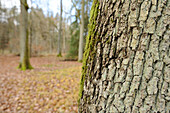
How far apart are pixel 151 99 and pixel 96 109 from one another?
1.52 feet

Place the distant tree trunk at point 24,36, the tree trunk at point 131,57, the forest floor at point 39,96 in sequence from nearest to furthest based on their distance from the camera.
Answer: the tree trunk at point 131,57 → the forest floor at point 39,96 → the distant tree trunk at point 24,36

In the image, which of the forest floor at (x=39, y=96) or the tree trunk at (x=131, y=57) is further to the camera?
the forest floor at (x=39, y=96)

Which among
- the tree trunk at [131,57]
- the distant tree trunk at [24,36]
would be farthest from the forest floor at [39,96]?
the tree trunk at [131,57]

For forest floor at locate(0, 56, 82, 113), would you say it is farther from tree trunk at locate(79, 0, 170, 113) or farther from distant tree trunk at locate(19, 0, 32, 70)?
tree trunk at locate(79, 0, 170, 113)

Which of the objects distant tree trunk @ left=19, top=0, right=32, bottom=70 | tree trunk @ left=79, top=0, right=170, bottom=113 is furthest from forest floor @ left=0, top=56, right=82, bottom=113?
tree trunk @ left=79, top=0, right=170, bottom=113

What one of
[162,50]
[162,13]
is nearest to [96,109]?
[162,50]

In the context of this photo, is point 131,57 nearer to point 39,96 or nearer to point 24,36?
point 39,96

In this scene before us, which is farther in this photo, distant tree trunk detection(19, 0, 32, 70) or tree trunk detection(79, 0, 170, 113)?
distant tree trunk detection(19, 0, 32, 70)

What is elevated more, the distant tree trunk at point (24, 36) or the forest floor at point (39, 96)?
the distant tree trunk at point (24, 36)

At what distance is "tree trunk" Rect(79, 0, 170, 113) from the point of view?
0.73 meters

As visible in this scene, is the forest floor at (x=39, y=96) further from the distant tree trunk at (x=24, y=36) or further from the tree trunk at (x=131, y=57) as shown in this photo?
the tree trunk at (x=131, y=57)

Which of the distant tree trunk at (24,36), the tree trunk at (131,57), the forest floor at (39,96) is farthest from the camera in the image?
the distant tree trunk at (24,36)

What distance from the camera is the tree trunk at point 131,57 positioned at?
729 millimetres

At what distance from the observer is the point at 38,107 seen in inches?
136
